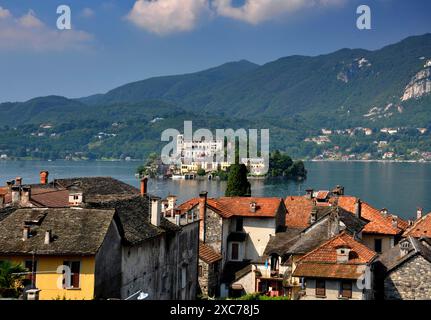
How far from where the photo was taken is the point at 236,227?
139 ft

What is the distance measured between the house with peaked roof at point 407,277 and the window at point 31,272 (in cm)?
1446

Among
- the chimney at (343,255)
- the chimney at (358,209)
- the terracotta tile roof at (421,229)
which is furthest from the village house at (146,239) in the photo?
the chimney at (358,209)

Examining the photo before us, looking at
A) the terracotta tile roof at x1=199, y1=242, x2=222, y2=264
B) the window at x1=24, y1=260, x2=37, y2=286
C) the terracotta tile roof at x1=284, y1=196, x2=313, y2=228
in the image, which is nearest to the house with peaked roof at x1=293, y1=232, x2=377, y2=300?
the terracotta tile roof at x1=199, y1=242, x2=222, y2=264

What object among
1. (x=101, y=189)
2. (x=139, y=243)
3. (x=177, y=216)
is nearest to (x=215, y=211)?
(x=101, y=189)

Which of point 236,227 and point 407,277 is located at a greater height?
point 236,227

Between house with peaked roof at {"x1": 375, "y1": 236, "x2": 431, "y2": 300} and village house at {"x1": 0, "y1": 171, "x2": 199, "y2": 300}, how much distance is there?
27.7 feet

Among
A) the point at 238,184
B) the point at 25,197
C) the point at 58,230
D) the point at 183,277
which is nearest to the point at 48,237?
the point at 58,230

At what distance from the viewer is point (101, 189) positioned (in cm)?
3662

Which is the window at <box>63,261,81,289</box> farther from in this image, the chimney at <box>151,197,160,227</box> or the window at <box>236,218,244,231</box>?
the window at <box>236,218,244,231</box>

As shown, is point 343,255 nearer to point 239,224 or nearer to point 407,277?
point 407,277

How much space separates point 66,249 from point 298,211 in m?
31.3
